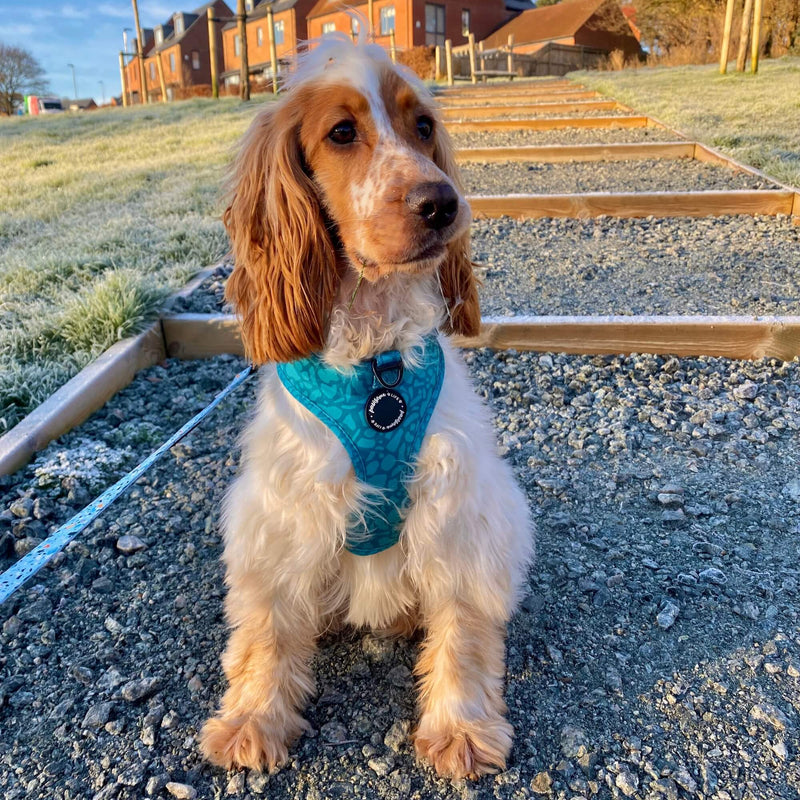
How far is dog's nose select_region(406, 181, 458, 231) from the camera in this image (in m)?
1.86

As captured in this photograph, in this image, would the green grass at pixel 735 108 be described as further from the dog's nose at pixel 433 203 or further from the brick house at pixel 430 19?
the brick house at pixel 430 19

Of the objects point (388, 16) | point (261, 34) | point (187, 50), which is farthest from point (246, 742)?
point (187, 50)

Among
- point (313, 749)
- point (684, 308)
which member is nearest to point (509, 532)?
point (313, 749)

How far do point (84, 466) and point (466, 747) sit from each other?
2381 mm

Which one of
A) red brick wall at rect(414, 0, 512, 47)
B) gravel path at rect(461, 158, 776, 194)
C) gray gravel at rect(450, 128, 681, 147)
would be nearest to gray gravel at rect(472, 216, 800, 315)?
gravel path at rect(461, 158, 776, 194)

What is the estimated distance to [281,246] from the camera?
207cm

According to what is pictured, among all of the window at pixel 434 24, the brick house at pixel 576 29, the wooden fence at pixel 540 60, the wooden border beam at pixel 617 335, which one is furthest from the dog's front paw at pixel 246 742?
the brick house at pixel 576 29

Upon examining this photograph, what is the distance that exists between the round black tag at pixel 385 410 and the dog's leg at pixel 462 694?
652mm

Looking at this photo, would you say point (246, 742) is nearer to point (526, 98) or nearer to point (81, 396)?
point (81, 396)

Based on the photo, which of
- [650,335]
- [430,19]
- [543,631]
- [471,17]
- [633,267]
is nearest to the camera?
[543,631]

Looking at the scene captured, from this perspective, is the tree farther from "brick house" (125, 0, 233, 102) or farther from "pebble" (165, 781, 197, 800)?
"pebble" (165, 781, 197, 800)

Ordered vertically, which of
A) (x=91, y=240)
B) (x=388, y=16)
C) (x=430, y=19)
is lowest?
(x=91, y=240)

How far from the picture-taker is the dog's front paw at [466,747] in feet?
6.70

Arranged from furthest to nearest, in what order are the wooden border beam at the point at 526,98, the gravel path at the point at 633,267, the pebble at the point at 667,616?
the wooden border beam at the point at 526,98 → the gravel path at the point at 633,267 → the pebble at the point at 667,616
